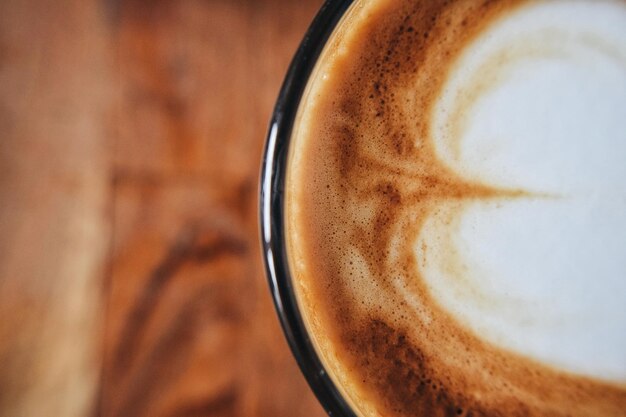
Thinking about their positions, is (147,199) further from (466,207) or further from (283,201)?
(466,207)

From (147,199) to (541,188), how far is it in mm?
494

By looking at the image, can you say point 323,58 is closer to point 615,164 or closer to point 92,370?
point 615,164

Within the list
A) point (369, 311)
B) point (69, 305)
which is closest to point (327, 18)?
point (369, 311)

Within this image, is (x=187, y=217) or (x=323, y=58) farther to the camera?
(x=187, y=217)

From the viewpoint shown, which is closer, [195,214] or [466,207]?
[466,207]

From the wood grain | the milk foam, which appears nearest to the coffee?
the milk foam

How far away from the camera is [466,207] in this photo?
538 millimetres

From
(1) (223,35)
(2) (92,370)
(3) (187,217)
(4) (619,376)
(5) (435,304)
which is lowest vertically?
(4) (619,376)

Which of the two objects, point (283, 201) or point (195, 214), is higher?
point (195, 214)

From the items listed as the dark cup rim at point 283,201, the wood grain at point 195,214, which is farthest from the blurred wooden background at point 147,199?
the dark cup rim at point 283,201

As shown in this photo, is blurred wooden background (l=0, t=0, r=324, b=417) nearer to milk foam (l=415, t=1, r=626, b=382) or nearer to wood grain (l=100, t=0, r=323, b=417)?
wood grain (l=100, t=0, r=323, b=417)

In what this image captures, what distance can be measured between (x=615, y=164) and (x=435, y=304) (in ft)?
0.76

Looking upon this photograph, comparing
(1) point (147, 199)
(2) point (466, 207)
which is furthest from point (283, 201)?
(1) point (147, 199)

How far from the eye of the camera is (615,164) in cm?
55
